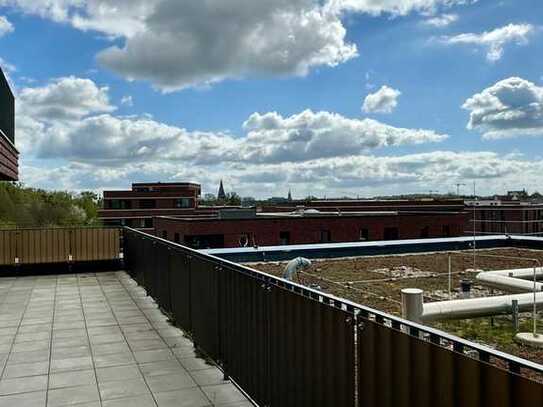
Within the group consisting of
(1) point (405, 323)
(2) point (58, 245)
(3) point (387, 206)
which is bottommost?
(2) point (58, 245)

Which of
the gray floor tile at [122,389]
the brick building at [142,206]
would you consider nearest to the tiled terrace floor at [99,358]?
the gray floor tile at [122,389]

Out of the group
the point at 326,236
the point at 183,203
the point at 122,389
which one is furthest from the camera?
the point at 183,203

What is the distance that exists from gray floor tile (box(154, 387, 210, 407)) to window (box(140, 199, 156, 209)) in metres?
76.6

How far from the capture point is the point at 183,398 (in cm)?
541

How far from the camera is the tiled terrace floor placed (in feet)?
17.9

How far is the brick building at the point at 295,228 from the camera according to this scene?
34188mm

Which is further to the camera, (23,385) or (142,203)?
(142,203)

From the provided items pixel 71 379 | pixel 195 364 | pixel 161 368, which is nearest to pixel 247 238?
pixel 195 364

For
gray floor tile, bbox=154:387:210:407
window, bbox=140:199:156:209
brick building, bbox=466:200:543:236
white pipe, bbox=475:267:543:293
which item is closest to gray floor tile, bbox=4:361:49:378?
gray floor tile, bbox=154:387:210:407

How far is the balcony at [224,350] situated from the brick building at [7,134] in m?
4.47

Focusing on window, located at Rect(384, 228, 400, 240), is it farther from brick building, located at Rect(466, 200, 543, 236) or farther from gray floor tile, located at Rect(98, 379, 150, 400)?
brick building, located at Rect(466, 200, 543, 236)

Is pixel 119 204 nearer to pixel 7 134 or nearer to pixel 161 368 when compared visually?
pixel 7 134

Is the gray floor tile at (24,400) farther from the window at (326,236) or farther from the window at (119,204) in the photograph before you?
the window at (119,204)

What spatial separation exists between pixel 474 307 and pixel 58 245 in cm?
1221
